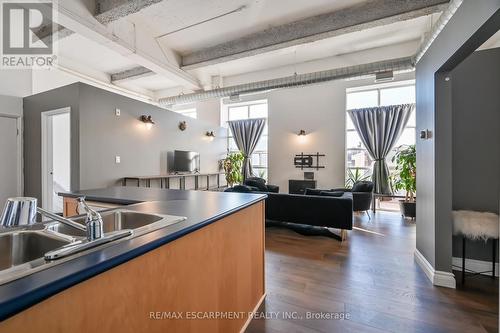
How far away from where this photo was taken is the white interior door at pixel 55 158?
448 centimetres

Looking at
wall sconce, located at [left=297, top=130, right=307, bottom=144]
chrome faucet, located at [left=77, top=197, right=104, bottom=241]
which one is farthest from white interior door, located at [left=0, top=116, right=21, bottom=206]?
wall sconce, located at [left=297, top=130, right=307, bottom=144]

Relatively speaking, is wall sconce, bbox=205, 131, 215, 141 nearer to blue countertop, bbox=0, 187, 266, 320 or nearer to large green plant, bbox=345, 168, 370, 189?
large green plant, bbox=345, 168, 370, 189

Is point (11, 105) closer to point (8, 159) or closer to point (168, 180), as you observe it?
point (8, 159)

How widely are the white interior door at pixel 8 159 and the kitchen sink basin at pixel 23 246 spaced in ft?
16.0

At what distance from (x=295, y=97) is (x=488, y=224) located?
5406 mm

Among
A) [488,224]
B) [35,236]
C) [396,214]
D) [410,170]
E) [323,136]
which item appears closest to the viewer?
[35,236]

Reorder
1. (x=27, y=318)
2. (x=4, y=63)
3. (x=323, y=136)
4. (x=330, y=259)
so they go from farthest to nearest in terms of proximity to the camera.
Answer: (x=323, y=136), (x=4, y=63), (x=330, y=259), (x=27, y=318)

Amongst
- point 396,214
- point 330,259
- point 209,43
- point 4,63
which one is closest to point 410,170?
point 396,214

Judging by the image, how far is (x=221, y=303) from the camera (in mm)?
1458

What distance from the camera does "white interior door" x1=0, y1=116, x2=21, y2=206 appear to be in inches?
176

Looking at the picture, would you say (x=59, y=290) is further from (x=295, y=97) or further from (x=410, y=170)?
(x=295, y=97)

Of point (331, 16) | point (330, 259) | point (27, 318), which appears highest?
point (331, 16)

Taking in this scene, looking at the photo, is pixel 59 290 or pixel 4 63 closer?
pixel 59 290

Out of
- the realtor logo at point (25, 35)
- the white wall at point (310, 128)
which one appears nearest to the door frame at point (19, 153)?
the realtor logo at point (25, 35)
